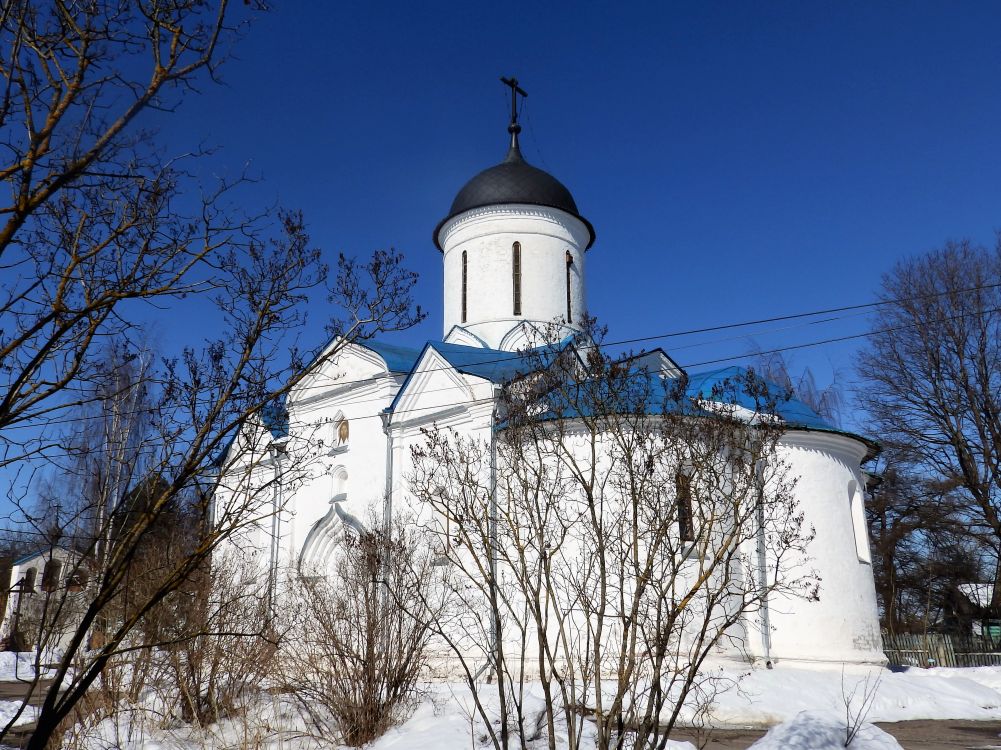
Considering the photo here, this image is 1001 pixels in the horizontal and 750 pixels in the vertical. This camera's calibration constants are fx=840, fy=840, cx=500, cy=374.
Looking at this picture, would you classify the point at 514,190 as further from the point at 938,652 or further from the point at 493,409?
the point at 938,652

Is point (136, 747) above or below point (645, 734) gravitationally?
below

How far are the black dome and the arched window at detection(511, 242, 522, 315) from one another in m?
1.08

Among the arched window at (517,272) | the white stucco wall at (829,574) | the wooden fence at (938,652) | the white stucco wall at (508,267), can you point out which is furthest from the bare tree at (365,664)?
the wooden fence at (938,652)

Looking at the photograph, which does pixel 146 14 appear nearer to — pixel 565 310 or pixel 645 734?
pixel 645 734

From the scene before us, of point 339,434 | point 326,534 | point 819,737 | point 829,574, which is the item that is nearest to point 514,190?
point 339,434

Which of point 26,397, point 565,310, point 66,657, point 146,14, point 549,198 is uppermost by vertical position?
point 549,198

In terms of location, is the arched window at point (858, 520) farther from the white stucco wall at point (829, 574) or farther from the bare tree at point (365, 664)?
the bare tree at point (365, 664)

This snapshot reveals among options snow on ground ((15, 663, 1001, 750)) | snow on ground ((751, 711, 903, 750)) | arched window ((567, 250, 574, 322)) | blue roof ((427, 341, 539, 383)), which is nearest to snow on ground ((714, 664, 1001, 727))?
snow on ground ((15, 663, 1001, 750))

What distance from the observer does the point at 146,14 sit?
3.05 m

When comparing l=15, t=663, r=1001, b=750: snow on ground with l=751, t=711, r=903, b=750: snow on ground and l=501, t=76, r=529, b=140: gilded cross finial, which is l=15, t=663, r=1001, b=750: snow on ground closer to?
l=751, t=711, r=903, b=750: snow on ground

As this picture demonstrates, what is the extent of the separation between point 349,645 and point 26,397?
5.67 metres

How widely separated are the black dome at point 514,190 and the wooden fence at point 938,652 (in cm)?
1136

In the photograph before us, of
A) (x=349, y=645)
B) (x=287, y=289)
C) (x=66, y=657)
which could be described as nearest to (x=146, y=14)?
(x=287, y=289)

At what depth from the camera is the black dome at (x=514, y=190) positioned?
18.3 m
